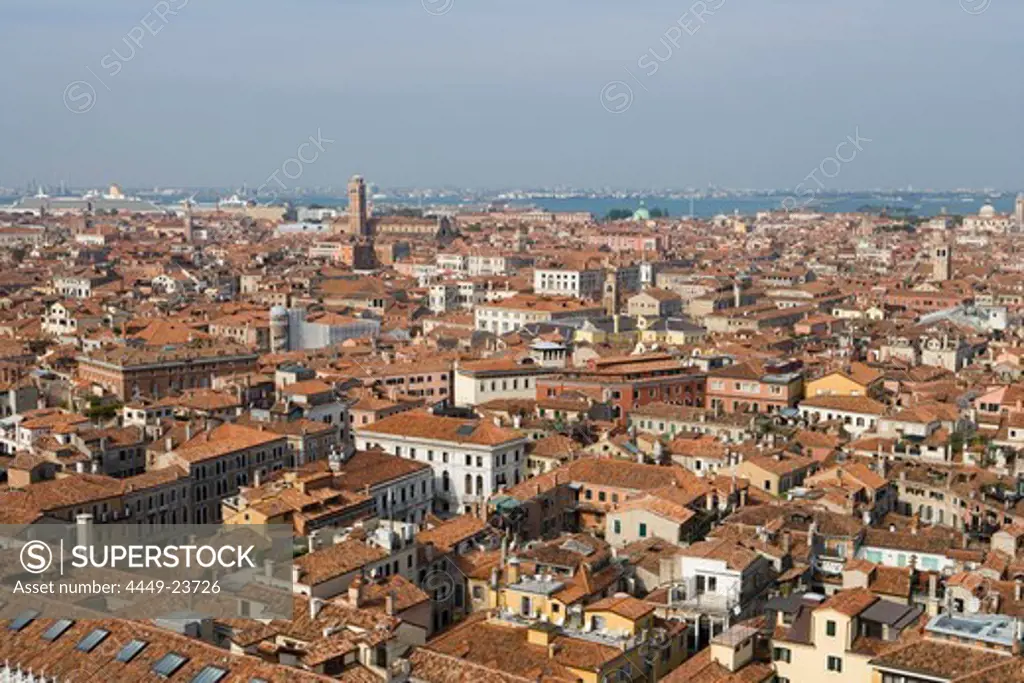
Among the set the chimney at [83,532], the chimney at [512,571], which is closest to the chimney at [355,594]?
the chimney at [512,571]

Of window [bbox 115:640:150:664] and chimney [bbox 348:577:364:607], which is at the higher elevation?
window [bbox 115:640:150:664]

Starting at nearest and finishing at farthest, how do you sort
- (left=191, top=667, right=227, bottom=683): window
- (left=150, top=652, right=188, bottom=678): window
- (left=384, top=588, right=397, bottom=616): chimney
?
(left=191, top=667, right=227, bottom=683): window → (left=150, top=652, right=188, bottom=678): window → (left=384, top=588, right=397, bottom=616): chimney

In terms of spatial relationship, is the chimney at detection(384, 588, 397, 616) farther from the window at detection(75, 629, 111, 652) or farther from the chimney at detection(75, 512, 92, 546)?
the chimney at detection(75, 512, 92, 546)

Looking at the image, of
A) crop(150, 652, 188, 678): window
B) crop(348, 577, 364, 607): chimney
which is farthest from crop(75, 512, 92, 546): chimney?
crop(150, 652, 188, 678): window

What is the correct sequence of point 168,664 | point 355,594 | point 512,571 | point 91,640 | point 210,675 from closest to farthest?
1. point 210,675
2. point 168,664
3. point 91,640
4. point 355,594
5. point 512,571

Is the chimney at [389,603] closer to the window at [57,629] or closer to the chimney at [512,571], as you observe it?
the chimney at [512,571]

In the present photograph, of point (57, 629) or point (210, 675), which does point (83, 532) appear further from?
point (210, 675)

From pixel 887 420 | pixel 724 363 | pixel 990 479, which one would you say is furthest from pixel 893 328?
pixel 990 479

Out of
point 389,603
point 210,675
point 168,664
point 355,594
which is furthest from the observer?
point 355,594

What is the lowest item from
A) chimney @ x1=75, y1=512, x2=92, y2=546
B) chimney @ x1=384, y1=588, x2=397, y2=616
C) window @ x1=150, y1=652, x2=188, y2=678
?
chimney @ x1=75, y1=512, x2=92, y2=546

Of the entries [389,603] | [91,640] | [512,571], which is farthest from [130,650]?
[512,571]

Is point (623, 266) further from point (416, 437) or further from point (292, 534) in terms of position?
point (292, 534)
